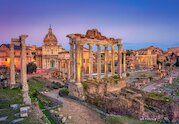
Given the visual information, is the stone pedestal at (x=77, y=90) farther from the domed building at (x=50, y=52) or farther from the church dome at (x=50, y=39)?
the church dome at (x=50, y=39)

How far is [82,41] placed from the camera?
26.7m

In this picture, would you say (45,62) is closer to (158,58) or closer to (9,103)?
(9,103)

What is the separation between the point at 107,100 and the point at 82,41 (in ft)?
30.0

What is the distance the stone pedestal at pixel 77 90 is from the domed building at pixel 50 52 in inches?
1488

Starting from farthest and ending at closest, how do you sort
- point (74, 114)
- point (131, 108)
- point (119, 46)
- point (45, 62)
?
point (45, 62), point (119, 46), point (131, 108), point (74, 114)

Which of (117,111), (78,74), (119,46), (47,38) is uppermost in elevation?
(47,38)

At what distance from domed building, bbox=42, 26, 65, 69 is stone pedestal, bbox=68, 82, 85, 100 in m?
37.8

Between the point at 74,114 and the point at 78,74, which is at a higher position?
the point at 78,74

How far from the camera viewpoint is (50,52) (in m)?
64.3

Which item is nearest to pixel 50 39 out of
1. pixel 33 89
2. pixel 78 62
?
pixel 33 89

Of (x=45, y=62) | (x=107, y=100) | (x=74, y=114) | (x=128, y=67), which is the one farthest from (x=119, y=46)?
(x=128, y=67)


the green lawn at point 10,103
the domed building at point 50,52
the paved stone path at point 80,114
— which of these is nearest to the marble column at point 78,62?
the paved stone path at point 80,114

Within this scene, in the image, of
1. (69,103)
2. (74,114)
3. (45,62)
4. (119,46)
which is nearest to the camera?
(74,114)

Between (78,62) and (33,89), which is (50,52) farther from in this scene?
(78,62)
